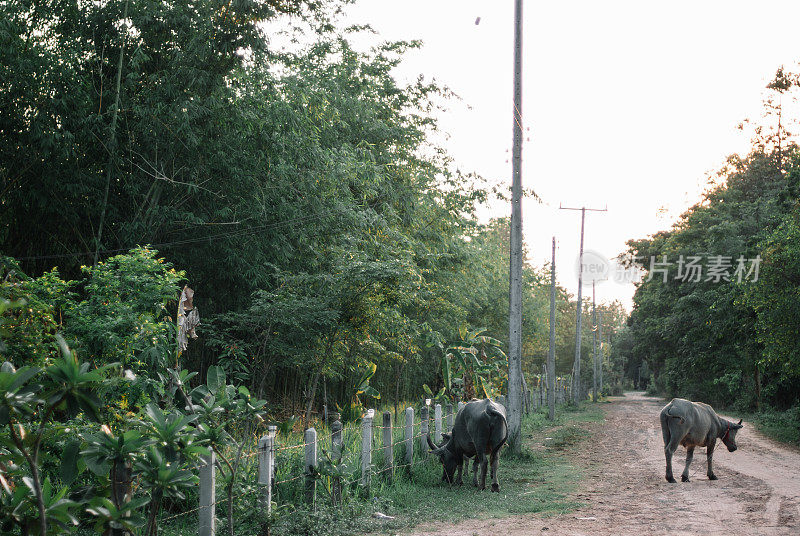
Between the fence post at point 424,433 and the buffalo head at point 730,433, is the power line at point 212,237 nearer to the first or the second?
the fence post at point 424,433

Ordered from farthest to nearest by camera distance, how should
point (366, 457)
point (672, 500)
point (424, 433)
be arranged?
1. point (424, 433)
2. point (672, 500)
3. point (366, 457)

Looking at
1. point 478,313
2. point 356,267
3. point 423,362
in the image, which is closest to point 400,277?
point 356,267

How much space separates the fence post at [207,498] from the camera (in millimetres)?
6020

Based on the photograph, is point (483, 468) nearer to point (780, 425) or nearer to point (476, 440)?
point (476, 440)

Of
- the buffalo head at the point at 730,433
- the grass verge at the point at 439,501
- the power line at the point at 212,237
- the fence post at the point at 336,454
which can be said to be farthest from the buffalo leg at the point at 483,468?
the power line at the point at 212,237

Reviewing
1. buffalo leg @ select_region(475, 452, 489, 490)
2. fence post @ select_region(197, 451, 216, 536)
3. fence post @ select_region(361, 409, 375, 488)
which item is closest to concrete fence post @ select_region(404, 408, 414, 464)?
buffalo leg @ select_region(475, 452, 489, 490)

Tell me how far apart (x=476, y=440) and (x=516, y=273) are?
4962 millimetres

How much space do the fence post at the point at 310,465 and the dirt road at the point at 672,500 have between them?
4.37ft

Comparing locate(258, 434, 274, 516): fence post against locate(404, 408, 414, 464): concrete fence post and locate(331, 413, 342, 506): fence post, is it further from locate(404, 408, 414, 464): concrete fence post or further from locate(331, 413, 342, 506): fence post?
locate(404, 408, 414, 464): concrete fence post

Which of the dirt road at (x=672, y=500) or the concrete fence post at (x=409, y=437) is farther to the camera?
the concrete fence post at (x=409, y=437)

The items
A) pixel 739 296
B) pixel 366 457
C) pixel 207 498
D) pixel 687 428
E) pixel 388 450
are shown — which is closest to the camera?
pixel 207 498

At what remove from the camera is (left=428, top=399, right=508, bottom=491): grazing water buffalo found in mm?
10648

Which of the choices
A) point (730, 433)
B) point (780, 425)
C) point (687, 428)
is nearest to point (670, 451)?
point (687, 428)

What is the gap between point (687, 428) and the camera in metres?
11.4
